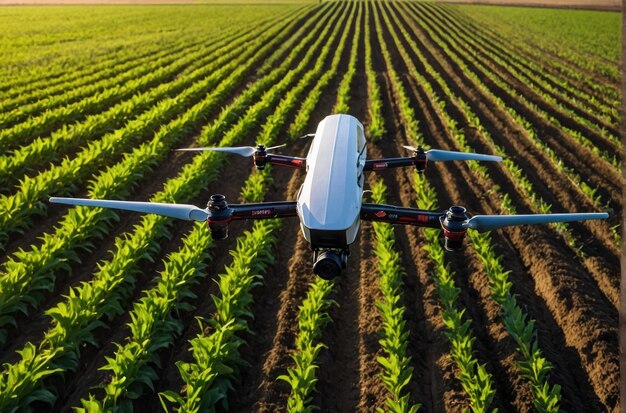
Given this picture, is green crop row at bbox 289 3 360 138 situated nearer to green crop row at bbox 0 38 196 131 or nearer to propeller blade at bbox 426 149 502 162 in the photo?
green crop row at bbox 0 38 196 131

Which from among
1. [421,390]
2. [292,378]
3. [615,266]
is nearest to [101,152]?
[292,378]

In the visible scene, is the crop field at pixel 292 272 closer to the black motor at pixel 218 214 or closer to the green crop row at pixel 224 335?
the green crop row at pixel 224 335

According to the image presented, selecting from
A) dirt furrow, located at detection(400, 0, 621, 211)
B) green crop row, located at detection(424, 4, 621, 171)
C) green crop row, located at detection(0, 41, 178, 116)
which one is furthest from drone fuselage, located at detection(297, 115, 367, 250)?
green crop row, located at detection(0, 41, 178, 116)

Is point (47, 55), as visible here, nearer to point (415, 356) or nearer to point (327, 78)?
point (327, 78)

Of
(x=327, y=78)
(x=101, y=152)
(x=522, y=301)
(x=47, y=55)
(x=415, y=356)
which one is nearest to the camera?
(x=415, y=356)

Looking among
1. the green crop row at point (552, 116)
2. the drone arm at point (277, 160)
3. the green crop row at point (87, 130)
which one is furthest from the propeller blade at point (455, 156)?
the green crop row at point (87, 130)

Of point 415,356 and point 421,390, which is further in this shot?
point 415,356
